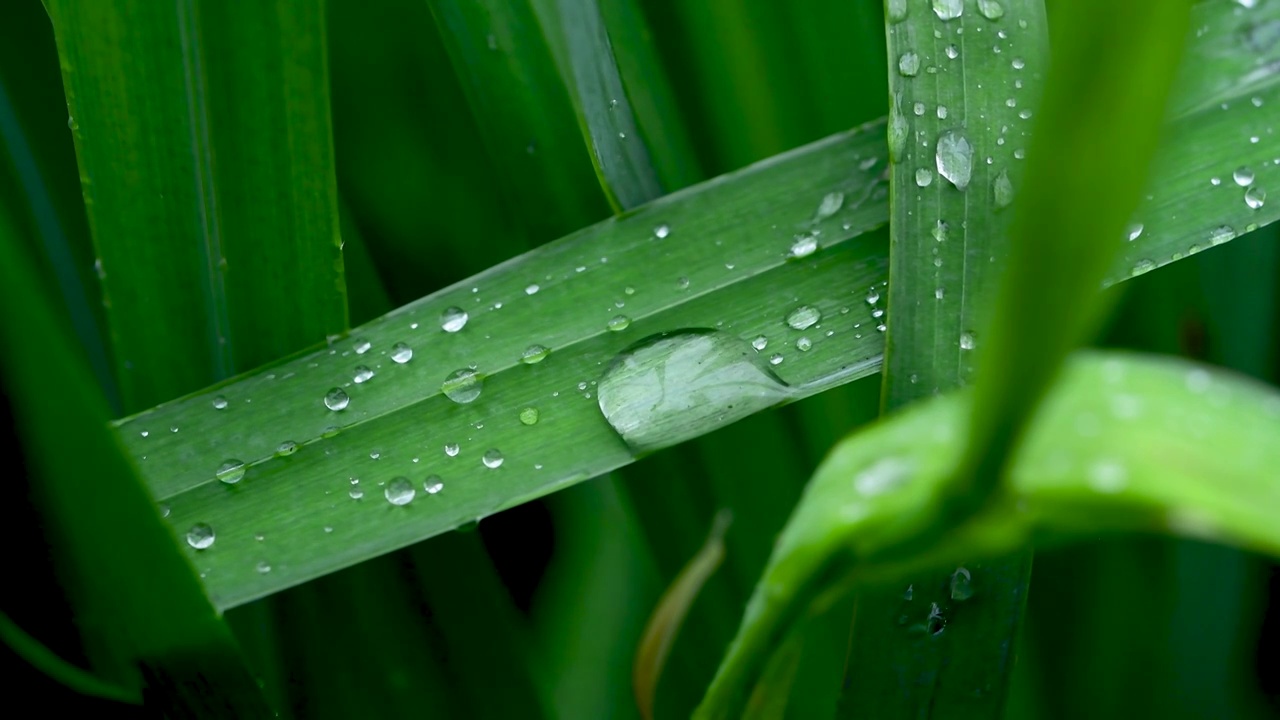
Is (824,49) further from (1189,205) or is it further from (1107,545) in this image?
(1107,545)

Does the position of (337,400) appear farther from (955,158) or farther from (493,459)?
(955,158)

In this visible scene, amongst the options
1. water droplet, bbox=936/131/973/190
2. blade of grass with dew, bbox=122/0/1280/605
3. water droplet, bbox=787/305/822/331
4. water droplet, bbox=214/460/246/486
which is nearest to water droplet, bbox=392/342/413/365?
blade of grass with dew, bbox=122/0/1280/605

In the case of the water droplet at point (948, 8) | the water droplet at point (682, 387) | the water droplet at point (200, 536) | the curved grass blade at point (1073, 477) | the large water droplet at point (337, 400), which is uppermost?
the water droplet at point (948, 8)

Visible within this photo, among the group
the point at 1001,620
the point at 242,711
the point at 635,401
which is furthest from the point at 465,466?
the point at 1001,620

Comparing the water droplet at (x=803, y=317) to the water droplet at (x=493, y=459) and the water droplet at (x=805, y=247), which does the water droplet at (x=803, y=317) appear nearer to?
the water droplet at (x=805, y=247)

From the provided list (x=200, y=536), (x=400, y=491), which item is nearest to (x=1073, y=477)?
(x=400, y=491)

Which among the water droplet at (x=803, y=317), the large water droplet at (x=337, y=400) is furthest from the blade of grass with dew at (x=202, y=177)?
the water droplet at (x=803, y=317)
